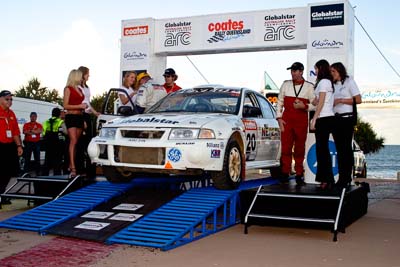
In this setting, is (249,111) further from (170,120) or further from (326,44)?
(326,44)

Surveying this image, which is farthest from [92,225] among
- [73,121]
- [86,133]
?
[86,133]

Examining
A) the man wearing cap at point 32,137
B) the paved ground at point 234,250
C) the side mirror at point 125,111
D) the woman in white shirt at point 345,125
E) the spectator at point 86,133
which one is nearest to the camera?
the paved ground at point 234,250

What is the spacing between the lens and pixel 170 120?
6.55m

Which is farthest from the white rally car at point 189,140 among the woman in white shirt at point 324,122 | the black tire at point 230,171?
the woman in white shirt at point 324,122

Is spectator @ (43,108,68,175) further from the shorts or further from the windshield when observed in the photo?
the windshield

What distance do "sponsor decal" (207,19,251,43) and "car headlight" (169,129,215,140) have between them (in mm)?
9796

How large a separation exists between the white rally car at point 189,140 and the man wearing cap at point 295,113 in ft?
1.37

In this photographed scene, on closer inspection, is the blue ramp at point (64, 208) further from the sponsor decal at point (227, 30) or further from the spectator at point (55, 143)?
the sponsor decal at point (227, 30)

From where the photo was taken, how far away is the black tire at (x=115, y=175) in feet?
23.7

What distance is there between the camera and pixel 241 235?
20.3ft

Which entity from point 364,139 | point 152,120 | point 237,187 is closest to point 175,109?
point 152,120

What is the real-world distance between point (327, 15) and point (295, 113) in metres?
7.91

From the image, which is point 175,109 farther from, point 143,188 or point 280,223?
point 280,223

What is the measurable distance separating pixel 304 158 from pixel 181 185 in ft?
6.75
